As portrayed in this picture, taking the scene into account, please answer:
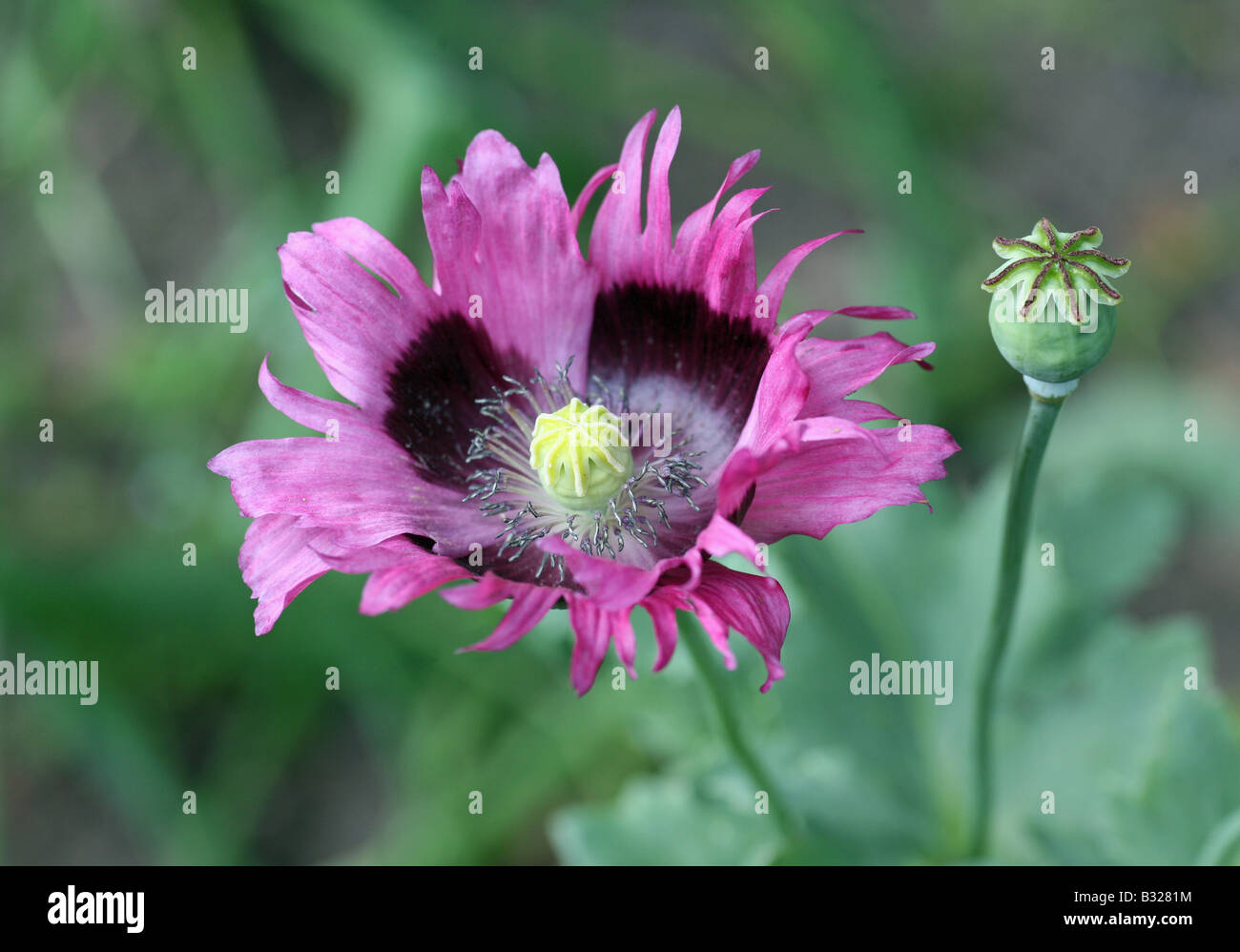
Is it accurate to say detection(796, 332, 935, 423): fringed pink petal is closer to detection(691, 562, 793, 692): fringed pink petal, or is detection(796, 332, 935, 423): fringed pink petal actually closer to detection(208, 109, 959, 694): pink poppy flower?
detection(208, 109, 959, 694): pink poppy flower

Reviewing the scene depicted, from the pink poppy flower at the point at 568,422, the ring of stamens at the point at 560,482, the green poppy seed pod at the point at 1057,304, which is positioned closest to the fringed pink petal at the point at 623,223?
the pink poppy flower at the point at 568,422

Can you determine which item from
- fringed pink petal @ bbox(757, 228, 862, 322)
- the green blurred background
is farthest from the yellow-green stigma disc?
the green blurred background

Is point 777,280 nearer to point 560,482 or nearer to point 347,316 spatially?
point 560,482

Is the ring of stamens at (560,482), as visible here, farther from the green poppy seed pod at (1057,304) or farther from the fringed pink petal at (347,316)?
the green poppy seed pod at (1057,304)

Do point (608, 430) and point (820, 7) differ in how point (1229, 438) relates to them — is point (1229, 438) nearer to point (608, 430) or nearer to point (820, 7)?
point (820, 7)

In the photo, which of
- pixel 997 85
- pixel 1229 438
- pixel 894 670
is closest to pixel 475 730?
pixel 894 670
